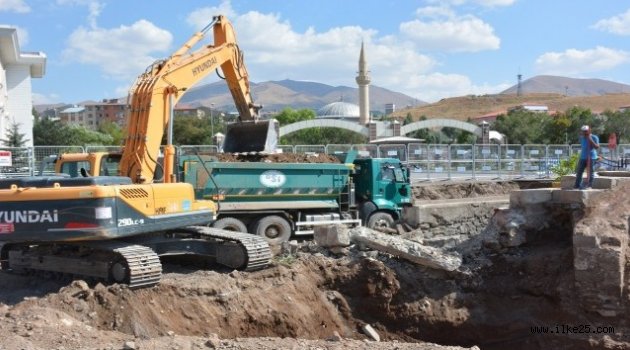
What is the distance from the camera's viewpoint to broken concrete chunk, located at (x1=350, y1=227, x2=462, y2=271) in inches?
441

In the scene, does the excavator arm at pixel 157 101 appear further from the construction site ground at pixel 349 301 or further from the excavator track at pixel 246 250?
the construction site ground at pixel 349 301

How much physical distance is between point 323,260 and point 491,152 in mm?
17580

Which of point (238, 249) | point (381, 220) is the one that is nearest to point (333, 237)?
point (238, 249)

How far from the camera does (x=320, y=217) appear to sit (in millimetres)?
15781

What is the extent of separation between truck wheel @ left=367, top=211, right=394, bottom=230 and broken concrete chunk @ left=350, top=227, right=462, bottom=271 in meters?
5.15

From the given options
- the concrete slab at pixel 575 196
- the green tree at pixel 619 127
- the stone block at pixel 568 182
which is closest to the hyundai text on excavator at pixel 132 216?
the concrete slab at pixel 575 196

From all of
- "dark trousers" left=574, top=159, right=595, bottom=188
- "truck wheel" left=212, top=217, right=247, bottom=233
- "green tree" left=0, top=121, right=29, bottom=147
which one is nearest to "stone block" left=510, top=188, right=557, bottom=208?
"dark trousers" left=574, top=159, right=595, bottom=188

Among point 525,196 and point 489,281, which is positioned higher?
point 525,196

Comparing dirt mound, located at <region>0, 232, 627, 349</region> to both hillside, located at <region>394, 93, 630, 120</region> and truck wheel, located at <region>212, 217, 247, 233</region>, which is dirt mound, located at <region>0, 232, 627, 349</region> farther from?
hillside, located at <region>394, 93, 630, 120</region>

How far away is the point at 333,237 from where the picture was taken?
1158 cm

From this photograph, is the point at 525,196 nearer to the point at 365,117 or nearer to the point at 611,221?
the point at 611,221

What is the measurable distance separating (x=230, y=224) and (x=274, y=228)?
3.89 ft

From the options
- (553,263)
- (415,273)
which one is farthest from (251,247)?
(553,263)

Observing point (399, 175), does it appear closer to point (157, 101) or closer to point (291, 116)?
point (157, 101)
